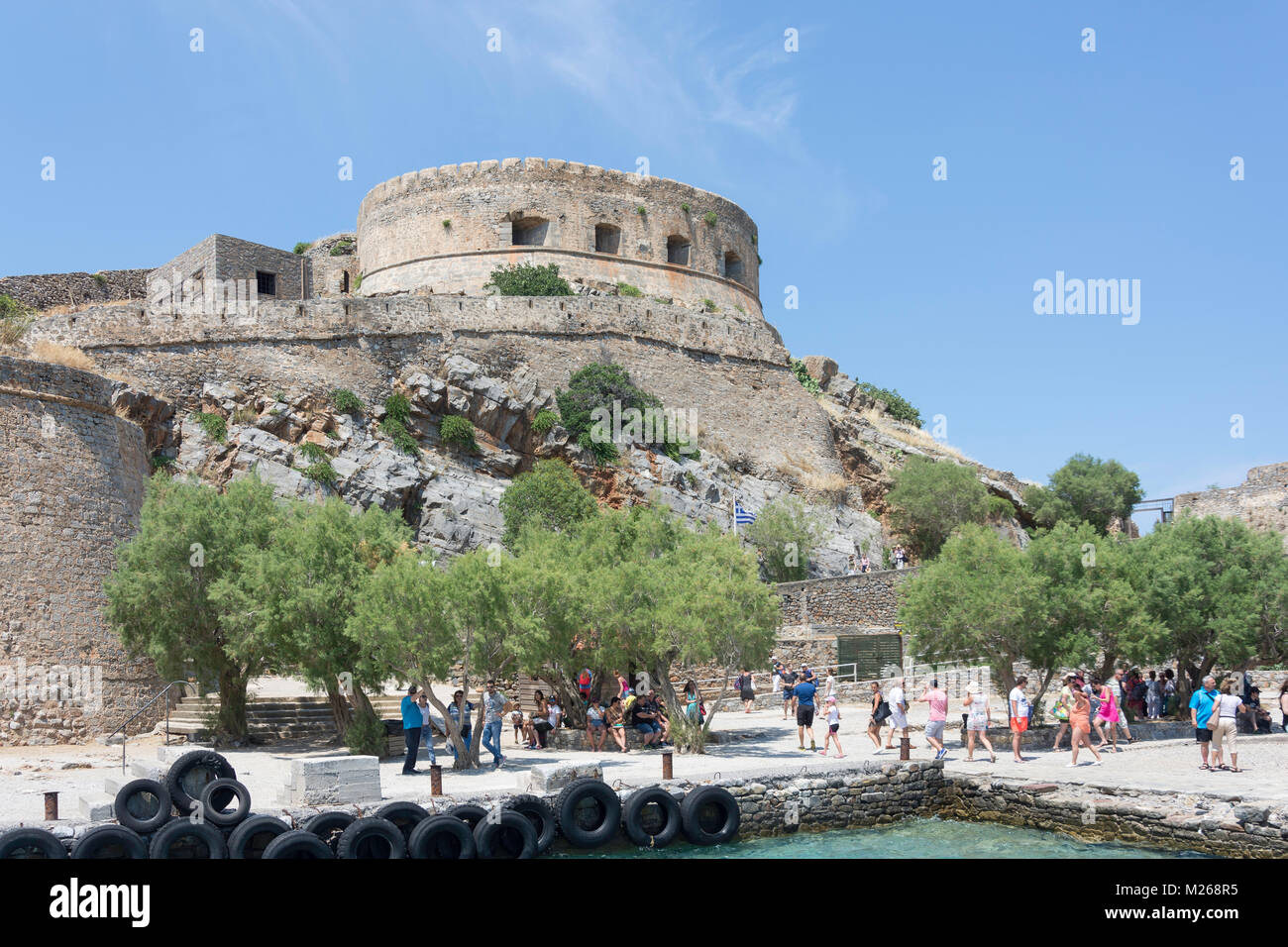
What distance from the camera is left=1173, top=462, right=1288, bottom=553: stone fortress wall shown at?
132ft

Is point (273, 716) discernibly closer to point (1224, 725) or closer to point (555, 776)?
point (555, 776)

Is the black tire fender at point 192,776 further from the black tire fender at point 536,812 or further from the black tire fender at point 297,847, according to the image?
the black tire fender at point 536,812

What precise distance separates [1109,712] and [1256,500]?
89.5 ft

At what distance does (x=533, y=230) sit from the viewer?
144ft

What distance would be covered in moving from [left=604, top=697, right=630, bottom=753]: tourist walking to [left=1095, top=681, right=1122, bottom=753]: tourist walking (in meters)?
7.18

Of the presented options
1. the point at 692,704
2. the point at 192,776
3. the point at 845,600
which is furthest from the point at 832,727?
the point at 845,600

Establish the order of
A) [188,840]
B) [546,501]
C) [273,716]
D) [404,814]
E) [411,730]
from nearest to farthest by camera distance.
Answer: [188,840], [404,814], [411,730], [273,716], [546,501]

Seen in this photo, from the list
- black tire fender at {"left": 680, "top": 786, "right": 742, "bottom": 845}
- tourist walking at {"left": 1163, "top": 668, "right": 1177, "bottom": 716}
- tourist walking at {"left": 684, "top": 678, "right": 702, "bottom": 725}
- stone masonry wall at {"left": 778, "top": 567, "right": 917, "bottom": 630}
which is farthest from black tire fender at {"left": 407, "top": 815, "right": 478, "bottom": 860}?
stone masonry wall at {"left": 778, "top": 567, "right": 917, "bottom": 630}

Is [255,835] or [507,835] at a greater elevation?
[255,835]

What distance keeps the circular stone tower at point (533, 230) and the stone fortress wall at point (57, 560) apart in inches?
908

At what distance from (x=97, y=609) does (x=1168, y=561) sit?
18146mm
